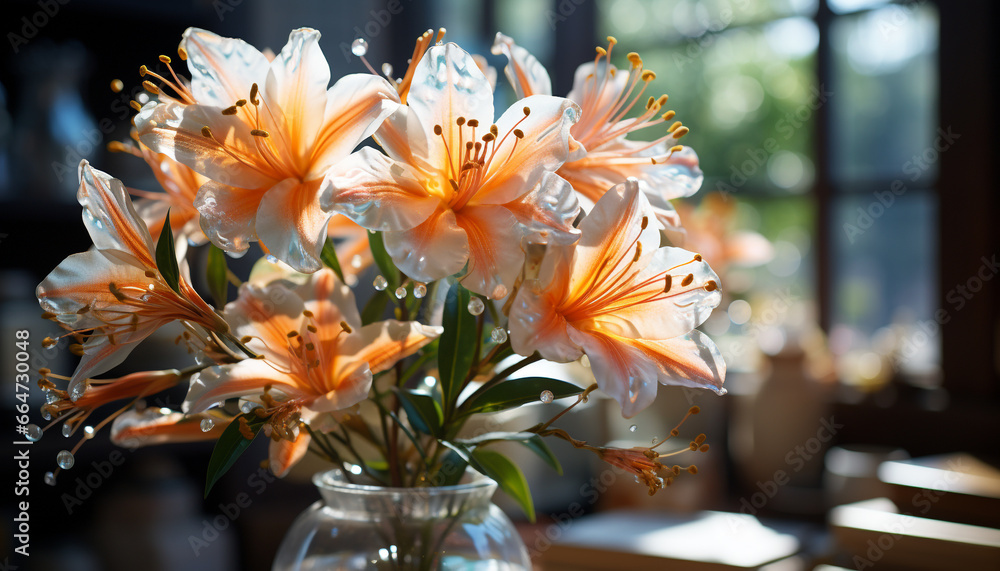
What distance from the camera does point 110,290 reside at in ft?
1.74

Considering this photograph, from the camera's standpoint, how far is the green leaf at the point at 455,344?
61cm

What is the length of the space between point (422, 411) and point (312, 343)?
0.31 ft

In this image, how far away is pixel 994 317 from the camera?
258cm

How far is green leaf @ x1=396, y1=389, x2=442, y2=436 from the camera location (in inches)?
24.0

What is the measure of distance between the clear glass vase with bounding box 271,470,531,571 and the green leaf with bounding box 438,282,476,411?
8 cm

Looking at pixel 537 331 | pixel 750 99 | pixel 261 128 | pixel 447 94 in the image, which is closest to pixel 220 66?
pixel 261 128

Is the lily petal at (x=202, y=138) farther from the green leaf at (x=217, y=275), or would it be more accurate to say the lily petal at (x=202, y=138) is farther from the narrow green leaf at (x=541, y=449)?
the narrow green leaf at (x=541, y=449)

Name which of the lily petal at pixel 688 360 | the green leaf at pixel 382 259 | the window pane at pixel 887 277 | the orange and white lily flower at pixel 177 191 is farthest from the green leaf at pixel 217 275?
the window pane at pixel 887 277

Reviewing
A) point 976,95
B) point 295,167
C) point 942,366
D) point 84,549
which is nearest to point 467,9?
point 976,95

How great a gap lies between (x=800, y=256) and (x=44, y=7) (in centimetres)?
244

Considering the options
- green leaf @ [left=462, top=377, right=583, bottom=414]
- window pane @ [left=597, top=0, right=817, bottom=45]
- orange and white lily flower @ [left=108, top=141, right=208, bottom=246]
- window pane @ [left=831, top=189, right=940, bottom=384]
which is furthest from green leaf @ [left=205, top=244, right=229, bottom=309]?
window pane @ [left=597, top=0, right=817, bottom=45]

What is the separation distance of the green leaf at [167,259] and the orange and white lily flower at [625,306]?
0.21m

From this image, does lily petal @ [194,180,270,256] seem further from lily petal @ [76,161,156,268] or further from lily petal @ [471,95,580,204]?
lily petal @ [471,95,580,204]

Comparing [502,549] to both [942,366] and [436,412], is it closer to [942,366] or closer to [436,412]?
[436,412]
